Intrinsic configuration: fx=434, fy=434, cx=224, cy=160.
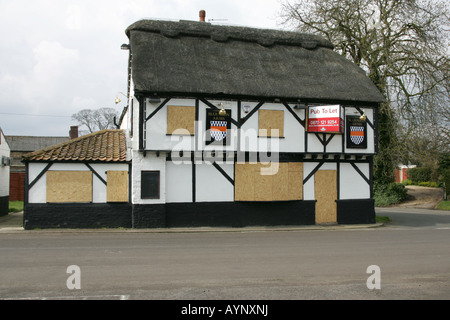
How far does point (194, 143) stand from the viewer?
17.6 meters

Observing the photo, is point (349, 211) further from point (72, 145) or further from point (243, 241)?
point (72, 145)

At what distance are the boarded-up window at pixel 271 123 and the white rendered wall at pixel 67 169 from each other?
5915 mm

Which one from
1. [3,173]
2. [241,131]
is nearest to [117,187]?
[241,131]

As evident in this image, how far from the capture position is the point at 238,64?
19156mm

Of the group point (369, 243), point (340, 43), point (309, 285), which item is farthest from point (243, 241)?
point (340, 43)

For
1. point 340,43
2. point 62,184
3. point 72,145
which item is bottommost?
point 62,184

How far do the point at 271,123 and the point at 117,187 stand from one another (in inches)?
273

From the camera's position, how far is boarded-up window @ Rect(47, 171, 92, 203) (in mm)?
16922

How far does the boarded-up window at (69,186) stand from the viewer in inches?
666

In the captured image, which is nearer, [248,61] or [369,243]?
[369,243]

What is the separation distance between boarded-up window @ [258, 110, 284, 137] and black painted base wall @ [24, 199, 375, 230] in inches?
118

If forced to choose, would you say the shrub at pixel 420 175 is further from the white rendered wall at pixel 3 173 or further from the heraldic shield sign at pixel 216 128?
the white rendered wall at pixel 3 173

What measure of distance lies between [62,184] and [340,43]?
20197 millimetres

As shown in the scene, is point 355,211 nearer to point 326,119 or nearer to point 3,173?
point 326,119
